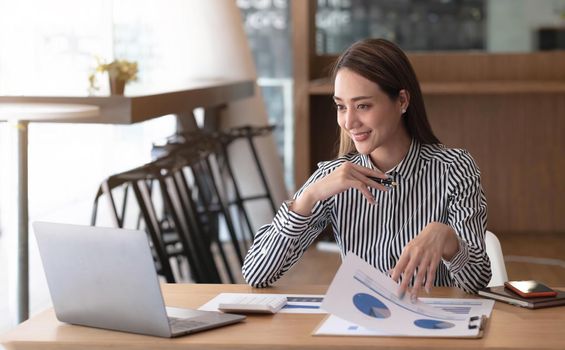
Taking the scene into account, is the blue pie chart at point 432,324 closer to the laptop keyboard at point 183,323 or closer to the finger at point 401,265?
the finger at point 401,265

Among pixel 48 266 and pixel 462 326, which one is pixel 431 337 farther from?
pixel 48 266

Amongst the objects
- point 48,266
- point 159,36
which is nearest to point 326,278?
point 159,36

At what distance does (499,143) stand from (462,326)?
5.31 meters

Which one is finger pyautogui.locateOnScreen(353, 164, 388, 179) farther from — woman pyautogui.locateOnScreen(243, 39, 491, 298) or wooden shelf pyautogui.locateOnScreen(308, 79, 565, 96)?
wooden shelf pyautogui.locateOnScreen(308, 79, 565, 96)

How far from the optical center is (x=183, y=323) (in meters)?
1.87

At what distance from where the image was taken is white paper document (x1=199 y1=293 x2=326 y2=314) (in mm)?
2012

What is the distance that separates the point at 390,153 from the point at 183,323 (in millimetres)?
748

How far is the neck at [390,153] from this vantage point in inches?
94.5

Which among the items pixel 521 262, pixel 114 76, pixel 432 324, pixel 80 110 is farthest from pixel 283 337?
pixel 521 262

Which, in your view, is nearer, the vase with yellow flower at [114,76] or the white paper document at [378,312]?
the white paper document at [378,312]

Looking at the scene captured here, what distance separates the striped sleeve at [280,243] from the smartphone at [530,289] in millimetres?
468

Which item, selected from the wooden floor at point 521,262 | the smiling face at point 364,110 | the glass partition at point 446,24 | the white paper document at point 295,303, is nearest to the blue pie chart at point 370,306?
the white paper document at point 295,303

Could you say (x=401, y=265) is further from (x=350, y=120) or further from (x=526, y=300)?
(x=350, y=120)

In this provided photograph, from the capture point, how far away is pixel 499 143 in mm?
6988
